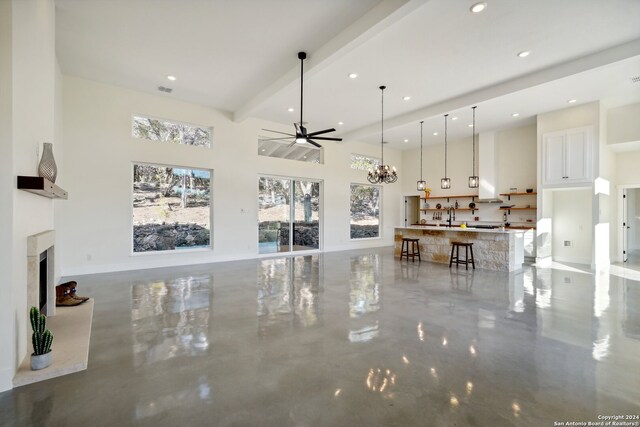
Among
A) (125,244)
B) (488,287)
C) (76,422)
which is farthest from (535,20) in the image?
(125,244)

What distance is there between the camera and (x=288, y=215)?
9367mm

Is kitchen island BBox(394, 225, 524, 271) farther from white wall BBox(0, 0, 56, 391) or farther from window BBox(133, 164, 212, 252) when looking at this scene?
white wall BBox(0, 0, 56, 391)

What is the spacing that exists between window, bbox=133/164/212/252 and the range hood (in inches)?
330

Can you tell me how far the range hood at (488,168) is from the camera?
941 cm

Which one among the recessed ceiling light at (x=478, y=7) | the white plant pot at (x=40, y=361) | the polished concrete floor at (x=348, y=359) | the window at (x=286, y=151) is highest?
the recessed ceiling light at (x=478, y=7)

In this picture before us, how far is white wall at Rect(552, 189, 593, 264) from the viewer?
7.76m

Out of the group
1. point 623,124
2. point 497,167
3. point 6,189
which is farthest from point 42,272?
point 623,124

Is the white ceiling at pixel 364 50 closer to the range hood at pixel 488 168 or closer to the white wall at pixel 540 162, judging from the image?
the white wall at pixel 540 162

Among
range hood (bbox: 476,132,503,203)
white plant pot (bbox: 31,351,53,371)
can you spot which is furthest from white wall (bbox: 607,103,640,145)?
white plant pot (bbox: 31,351,53,371)

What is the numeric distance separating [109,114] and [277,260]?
16.8 ft

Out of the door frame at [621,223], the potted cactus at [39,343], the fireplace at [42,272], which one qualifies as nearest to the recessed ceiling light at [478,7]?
the fireplace at [42,272]

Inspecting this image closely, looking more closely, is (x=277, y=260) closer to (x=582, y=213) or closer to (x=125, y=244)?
(x=125, y=244)

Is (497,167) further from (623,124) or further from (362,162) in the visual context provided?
(362,162)

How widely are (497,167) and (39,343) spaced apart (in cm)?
1093
